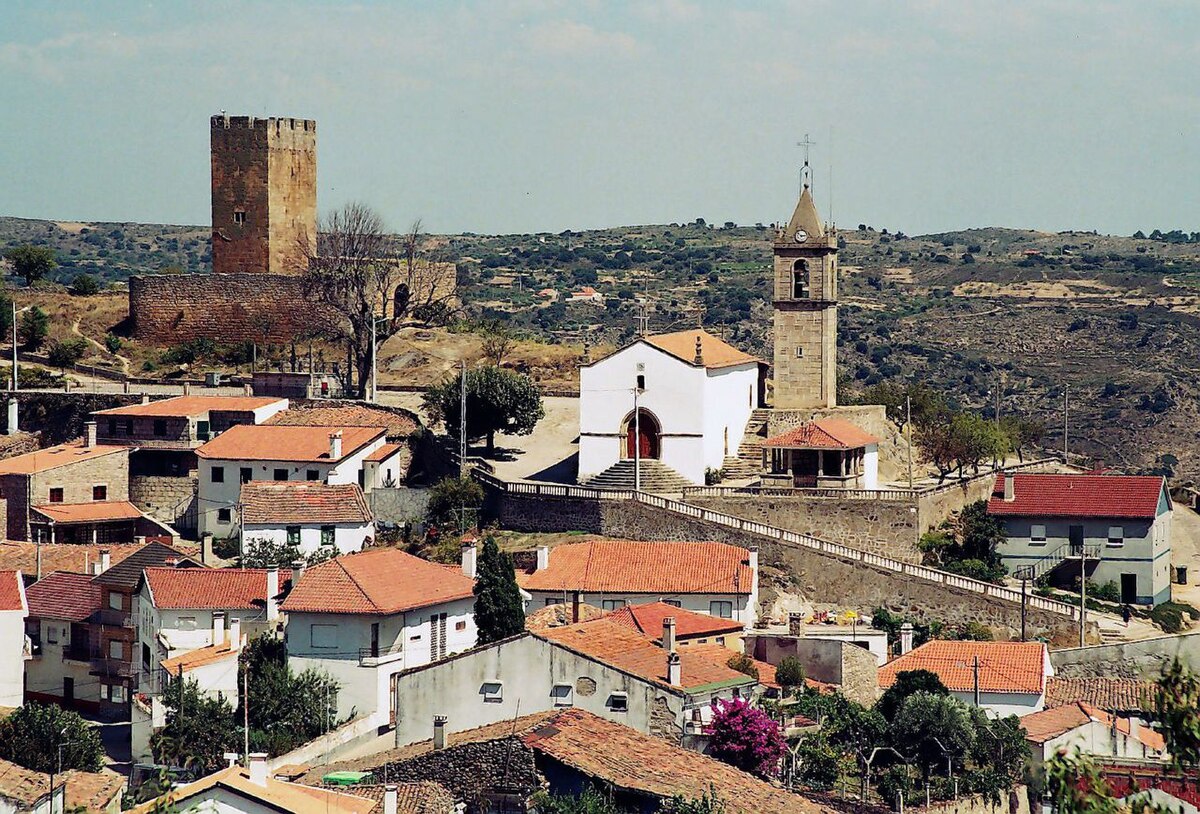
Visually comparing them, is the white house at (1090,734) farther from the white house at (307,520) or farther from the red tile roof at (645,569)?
the white house at (307,520)

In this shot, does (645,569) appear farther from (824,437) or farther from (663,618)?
(824,437)

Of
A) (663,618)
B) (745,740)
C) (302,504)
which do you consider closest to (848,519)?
(663,618)

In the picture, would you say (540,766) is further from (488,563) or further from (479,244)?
(479,244)

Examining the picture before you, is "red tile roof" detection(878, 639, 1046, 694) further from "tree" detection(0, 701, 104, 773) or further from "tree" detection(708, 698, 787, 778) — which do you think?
"tree" detection(0, 701, 104, 773)

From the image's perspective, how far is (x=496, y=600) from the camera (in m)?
49.2

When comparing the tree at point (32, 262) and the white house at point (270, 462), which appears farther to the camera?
the tree at point (32, 262)

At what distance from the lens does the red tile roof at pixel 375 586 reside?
48312mm

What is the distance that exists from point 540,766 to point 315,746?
10771 millimetres

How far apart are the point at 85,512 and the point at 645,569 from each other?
18.0 meters

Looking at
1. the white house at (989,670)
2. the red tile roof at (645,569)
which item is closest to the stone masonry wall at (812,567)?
the red tile roof at (645,569)

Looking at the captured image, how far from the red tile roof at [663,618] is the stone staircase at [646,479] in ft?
25.7

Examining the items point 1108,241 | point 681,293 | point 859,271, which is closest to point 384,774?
point 681,293

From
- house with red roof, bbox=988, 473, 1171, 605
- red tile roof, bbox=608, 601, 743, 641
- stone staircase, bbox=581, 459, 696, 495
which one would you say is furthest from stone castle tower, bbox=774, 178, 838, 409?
red tile roof, bbox=608, 601, 743, 641

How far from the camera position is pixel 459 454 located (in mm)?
64250
